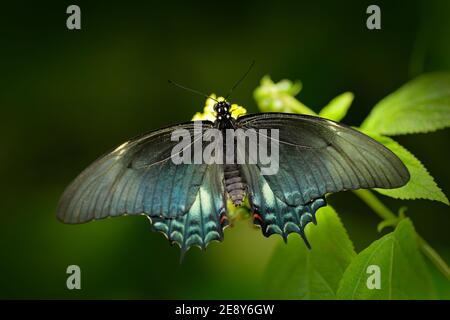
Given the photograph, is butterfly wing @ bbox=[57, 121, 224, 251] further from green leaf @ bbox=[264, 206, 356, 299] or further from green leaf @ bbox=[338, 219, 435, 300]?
green leaf @ bbox=[338, 219, 435, 300]

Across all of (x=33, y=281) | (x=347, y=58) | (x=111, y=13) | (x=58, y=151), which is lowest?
(x=33, y=281)

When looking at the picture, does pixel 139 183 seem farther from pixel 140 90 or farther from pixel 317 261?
pixel 140 90

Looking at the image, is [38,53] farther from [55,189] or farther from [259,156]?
[259,156]

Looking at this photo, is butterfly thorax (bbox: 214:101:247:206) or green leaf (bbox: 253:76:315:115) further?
green leaf (bbox: 253:76:315:115)

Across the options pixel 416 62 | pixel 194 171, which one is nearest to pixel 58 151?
pixel 194 171

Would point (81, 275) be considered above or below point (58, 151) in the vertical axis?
below

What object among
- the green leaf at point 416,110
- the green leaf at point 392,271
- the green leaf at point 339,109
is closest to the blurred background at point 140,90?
the green leaf at point 416,110

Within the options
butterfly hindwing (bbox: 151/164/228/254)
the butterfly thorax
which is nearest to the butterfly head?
the butterfly thorax
